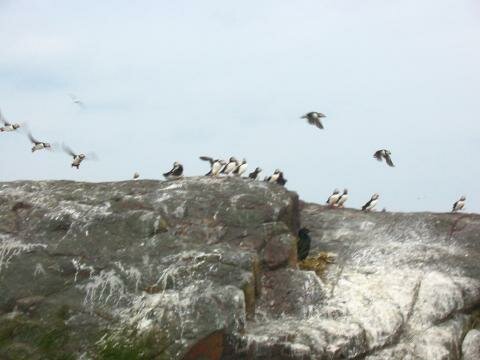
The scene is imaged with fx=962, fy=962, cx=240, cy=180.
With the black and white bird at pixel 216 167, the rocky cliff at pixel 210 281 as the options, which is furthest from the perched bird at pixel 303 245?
the black and white bird at pixel 216 167

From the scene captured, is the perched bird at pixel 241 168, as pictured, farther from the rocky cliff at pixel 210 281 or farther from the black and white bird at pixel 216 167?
the rocky cliff at pixel 210 281

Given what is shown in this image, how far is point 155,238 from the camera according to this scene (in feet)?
60.2

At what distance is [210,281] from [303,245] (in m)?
4.01

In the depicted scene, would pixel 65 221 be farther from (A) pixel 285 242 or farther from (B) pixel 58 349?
(A) pixel 285 242

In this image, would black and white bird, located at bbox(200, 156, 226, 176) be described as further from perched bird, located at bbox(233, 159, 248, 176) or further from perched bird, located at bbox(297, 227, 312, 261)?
perched bird, located at bbox(297, 227, 312, 261)

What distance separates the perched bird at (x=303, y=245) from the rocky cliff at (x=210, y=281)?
336mm

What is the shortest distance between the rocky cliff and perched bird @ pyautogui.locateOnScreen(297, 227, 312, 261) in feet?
1.10

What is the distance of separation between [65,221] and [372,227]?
23.8 ft

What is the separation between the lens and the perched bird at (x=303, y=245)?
20694 millimetres

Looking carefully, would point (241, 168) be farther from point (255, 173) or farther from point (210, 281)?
point (210, 281)

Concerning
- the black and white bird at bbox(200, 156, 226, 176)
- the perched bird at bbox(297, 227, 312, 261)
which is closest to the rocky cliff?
the perched bird at bbox(297, 227, 312, 261)

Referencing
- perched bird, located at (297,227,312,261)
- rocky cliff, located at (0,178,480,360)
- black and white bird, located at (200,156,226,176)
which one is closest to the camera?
rocky cliff, located at (0,178,480,360)

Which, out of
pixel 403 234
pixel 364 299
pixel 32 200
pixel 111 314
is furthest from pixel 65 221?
pixel 403 234

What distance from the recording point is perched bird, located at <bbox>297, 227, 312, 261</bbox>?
815 inches
